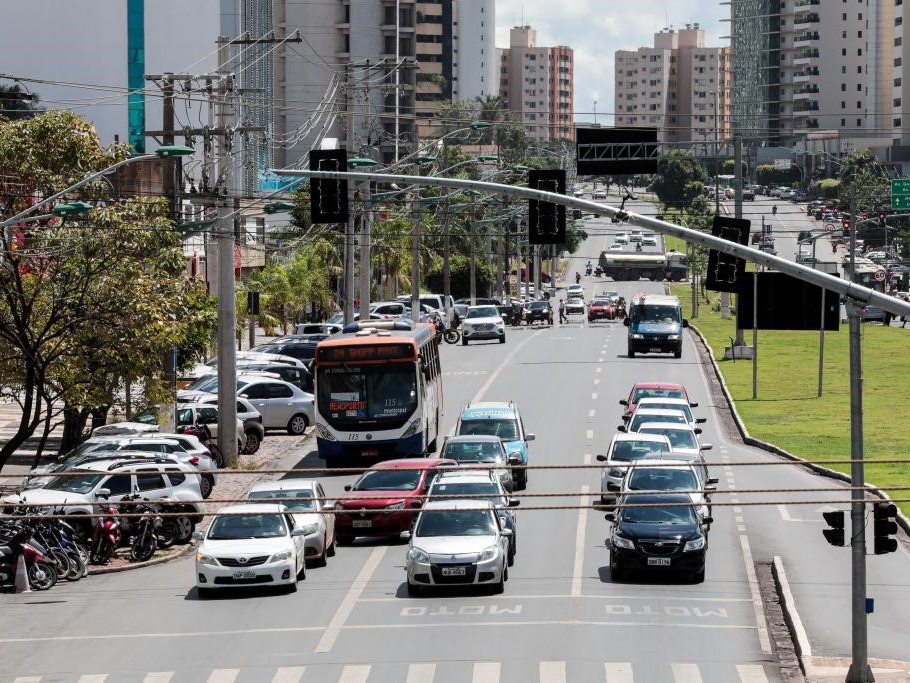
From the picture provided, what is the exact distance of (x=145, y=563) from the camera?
30859 mm

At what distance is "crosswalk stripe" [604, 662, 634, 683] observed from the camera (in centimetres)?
2128

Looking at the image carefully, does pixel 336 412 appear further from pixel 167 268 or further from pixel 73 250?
pixel 73 250

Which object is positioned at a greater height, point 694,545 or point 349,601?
point 694,545

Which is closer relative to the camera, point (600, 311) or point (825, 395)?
point (825, 395)

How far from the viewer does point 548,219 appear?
2219 centimetres

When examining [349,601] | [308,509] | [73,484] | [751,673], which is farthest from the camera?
[73,484]

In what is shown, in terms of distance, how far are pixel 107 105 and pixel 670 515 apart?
64107mm

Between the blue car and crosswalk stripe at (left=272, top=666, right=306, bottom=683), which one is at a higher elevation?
the blue car

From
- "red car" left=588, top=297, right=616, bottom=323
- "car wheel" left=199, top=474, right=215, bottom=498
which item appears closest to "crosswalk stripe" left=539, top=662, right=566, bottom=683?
"car wheel" left=199, top=474, right=215, bottom=498

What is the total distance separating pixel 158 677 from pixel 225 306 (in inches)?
763

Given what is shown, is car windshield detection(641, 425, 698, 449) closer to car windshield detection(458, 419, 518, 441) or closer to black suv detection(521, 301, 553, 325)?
car windshield detection(458, 419, 518, 441)

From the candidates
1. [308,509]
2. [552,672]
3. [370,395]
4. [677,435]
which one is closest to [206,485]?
[370,395]

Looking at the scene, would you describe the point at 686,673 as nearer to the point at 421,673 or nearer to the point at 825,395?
the point at 421,673

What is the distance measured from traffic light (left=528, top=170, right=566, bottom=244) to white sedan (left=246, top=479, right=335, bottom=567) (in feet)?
30.7
